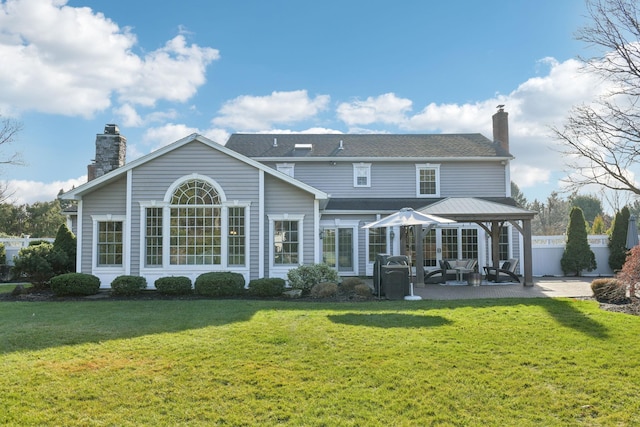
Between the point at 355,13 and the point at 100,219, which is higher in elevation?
the point at 355,13

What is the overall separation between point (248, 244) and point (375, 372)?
8834mm

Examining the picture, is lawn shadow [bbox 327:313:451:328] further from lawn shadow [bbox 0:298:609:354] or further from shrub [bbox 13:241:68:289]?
shrub [bbox 13:241:68:289]

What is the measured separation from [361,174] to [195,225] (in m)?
8.68

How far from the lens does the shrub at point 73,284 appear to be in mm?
12266

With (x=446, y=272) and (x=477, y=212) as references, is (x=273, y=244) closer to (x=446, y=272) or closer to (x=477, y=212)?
(x=446, y=272)

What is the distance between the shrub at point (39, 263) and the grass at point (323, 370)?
17.4ft

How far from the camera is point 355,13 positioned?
1402 cm

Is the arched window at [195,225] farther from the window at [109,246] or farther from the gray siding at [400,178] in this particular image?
the gray siding at [400,178]

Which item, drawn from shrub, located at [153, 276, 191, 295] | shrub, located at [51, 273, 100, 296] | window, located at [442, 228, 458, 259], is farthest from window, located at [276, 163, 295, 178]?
shrub, located at [51, 273, 100, 296]

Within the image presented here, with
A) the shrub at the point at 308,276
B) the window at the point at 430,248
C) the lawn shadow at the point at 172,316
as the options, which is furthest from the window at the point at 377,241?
the lawn shadow at the point at 172,316

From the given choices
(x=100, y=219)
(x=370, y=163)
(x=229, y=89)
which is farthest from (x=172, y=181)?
(x=370, y=163)

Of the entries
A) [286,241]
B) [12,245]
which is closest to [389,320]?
[286,241]

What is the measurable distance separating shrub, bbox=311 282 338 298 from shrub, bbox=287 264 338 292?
0.62 m

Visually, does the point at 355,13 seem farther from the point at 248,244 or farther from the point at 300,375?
the point at 300,375
